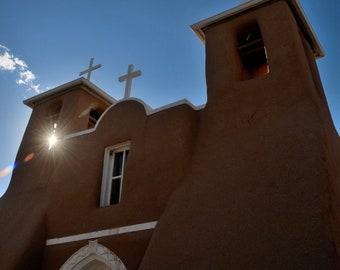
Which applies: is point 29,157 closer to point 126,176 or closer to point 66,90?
point 66,90

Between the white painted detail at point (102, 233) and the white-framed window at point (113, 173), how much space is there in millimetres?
799

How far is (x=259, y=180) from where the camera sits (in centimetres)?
621

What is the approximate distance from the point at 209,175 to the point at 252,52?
3706 millimetres

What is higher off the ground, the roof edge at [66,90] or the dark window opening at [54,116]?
the roof edge at [66,90]

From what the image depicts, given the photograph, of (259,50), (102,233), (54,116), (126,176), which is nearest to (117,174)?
(126,176)

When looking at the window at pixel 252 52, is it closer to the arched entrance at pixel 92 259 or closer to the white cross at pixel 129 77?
the white cross at pixel 129 77

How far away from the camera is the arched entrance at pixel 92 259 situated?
7379 millimetres

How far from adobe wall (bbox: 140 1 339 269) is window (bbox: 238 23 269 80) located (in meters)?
0.64

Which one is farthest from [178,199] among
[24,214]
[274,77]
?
[24,214]

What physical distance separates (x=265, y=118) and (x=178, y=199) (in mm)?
2147

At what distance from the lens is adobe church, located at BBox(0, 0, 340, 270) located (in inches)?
220

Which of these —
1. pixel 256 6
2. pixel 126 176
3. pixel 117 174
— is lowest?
pixel 126 176

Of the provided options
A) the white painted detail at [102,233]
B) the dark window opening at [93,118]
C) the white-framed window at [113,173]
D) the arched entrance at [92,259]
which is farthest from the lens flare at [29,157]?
the arched entrance at [92,259]

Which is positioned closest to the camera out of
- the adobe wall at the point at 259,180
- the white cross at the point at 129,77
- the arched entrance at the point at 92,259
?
the adobe wall at the point at 259,180
